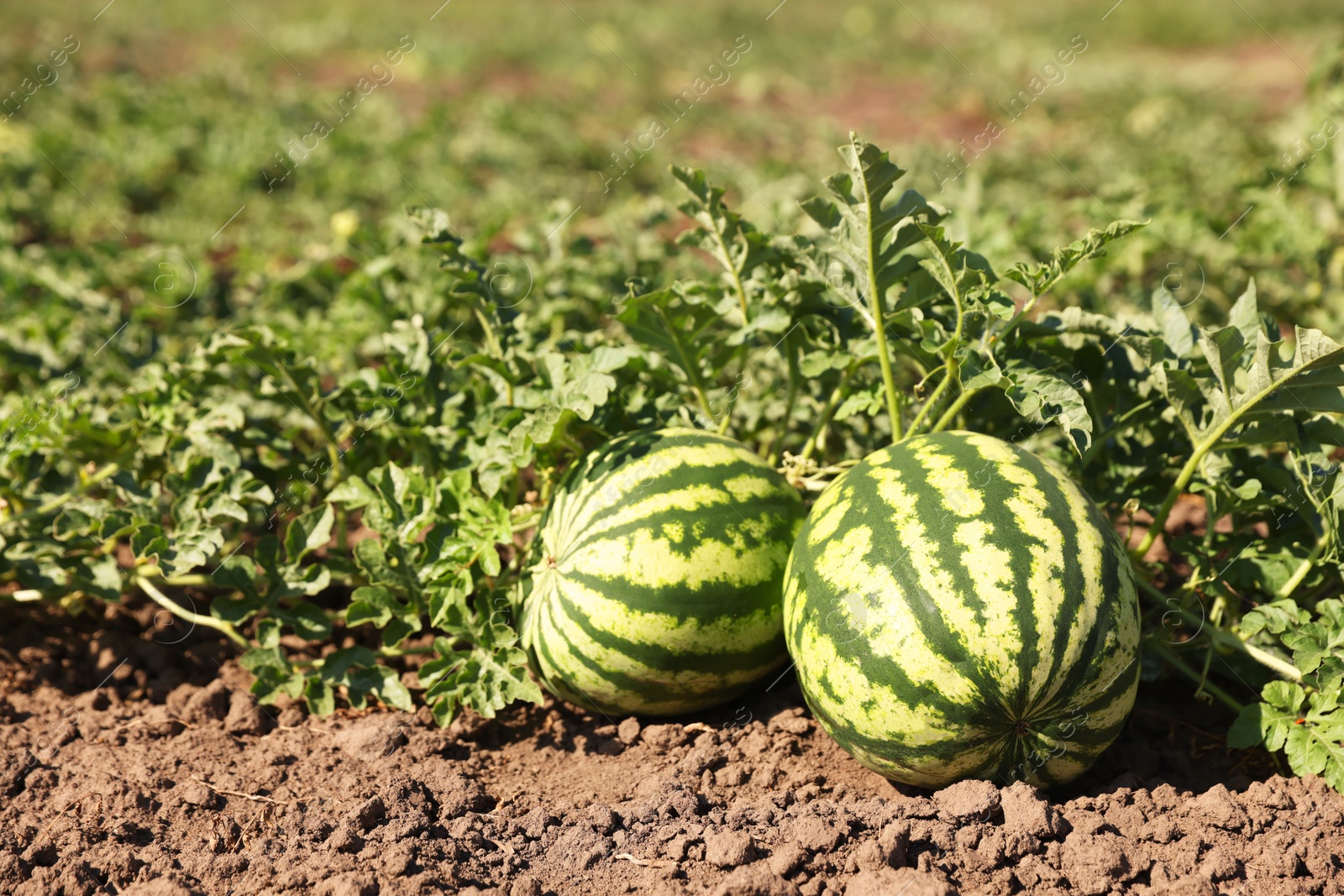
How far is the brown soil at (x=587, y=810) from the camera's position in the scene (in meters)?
2.17

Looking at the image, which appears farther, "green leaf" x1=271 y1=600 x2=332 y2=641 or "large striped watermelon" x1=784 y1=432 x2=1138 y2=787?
"green leaf" x1=271 y1=600 x2=332 y2=641

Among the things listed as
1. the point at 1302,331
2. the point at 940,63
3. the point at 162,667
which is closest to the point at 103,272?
the point at 162,667

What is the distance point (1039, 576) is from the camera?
7.36 feet

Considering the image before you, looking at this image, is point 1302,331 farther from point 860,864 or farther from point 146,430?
point 146,430

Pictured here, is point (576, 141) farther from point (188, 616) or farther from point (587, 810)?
point (587, 810)

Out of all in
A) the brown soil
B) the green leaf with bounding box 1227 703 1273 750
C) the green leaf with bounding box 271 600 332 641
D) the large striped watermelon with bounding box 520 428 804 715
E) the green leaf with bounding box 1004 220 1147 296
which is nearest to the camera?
the brown soil

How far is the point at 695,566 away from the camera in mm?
2561

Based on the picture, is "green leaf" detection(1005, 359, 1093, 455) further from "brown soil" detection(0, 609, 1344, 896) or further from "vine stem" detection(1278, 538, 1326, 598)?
"brown soil" detection(0, 609, 1344, 896)

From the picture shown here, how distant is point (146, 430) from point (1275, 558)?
10.6 ft

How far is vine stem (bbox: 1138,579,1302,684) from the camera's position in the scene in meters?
2.54

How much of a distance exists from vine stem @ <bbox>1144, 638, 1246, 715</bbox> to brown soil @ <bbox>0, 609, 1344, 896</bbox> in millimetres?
123

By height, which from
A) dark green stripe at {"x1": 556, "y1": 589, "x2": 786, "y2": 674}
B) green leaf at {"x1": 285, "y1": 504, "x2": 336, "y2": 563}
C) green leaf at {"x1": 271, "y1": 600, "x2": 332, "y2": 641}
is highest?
green leaf at {"x1": 285, "y1": 504, "x2": 336, "y2": 563}

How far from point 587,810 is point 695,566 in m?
0.62

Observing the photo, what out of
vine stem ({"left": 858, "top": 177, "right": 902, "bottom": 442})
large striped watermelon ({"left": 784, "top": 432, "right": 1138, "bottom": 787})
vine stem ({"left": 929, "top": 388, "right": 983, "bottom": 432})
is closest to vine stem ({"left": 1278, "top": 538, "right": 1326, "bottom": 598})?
large striped watermelon ({"left": 784, "top": 432, "right": 1138, "bottom": 787})
